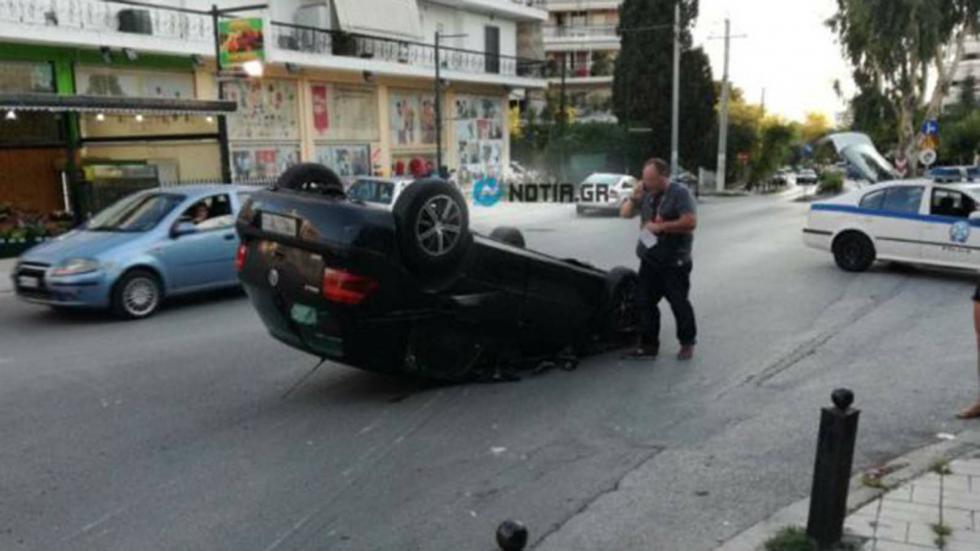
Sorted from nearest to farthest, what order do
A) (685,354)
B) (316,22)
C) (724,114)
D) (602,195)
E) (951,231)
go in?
(685,354) < (951,231) < (316,22) < (602,195) < (724,114)

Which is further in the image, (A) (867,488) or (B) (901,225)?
(B) (901,225)

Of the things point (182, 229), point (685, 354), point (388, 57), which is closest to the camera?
point (685, 354)

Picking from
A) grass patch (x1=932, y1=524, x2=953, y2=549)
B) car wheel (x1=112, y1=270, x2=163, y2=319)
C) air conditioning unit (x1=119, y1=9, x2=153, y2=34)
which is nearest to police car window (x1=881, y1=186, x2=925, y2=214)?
grass patch (x1=932, y1=524, x2=953, y2=549)

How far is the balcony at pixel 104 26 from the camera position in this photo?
1800 cm

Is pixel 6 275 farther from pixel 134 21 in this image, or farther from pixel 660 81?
pixel 660 81

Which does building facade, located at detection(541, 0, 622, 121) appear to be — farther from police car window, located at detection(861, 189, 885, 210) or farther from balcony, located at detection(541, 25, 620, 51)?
police car window, located at detection(861, 189, 885, 210)

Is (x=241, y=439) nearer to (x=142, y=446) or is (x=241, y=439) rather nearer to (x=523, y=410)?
(x=142, y=446)

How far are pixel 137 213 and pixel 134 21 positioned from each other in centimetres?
1115

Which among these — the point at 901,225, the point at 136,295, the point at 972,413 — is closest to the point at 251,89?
the point at 136,295

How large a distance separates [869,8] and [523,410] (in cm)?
2939

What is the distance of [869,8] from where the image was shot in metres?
30.4

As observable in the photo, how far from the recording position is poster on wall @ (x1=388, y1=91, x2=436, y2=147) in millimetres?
30672

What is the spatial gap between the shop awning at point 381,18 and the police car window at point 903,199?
18.0 m

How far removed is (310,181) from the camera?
7043 millimetres
